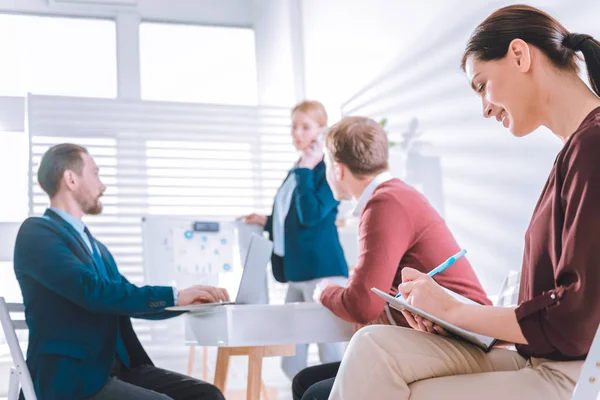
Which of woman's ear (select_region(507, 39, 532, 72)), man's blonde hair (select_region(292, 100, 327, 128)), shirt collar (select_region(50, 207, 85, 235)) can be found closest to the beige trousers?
woman's ear (select_region(507, 39, 532, 72))

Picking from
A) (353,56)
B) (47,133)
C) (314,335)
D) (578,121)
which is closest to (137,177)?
(47,133)

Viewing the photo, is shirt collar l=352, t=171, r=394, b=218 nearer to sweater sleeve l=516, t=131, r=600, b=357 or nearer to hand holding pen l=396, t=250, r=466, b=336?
hand holding pen l=396, t=250, r=466, b=336

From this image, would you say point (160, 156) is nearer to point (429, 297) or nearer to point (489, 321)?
point (429, 297)

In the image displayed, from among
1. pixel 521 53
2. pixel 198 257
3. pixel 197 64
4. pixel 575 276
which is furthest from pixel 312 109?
pixel 197 64

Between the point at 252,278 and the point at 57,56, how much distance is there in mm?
4383

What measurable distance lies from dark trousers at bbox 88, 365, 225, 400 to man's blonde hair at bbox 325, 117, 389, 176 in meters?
0.77

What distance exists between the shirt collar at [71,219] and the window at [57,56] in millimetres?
3648

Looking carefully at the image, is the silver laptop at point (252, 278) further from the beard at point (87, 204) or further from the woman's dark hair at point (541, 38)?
the woman's dark hair at point (541, 38)

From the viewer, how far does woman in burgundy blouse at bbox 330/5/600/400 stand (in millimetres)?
1035

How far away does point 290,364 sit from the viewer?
382 cm

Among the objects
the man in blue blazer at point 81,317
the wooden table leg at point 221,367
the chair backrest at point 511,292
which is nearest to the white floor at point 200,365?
the wooden table leg at point 221,367

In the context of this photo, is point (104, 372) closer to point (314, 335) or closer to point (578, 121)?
point (314, 335)

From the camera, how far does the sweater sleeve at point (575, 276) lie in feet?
3.33

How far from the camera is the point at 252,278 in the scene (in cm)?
213
